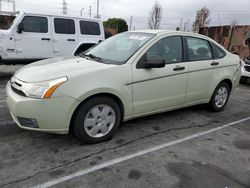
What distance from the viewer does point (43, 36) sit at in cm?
803

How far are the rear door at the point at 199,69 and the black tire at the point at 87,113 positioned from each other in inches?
62.2

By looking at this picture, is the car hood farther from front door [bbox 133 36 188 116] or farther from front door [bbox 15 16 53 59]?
front door [bbox 15 16 53 59]

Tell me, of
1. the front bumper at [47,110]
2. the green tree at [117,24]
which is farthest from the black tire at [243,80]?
the green tree at [117,24]

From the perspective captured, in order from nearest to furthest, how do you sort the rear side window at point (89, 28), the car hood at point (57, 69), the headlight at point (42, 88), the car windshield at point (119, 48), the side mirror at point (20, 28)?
1. the headlight at point (42, 88)
2. the car hood at point (57, 69)
3. the car windshield at point (119, 48)
4. the side mirror at point (20, 28)
5. the rear side window at point (89, 28)

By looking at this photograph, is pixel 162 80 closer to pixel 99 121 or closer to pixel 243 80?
pixel 99 121

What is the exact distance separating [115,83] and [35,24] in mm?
5621

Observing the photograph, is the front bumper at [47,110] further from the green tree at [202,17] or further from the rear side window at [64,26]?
the green tree at [202,17]

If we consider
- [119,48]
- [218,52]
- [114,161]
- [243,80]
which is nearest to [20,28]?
[119,48]

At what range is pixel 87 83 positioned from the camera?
10.4ft

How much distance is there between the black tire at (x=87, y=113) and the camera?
3217mm

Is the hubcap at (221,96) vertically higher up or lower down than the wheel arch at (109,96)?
lower down

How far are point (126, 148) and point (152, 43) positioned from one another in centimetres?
168

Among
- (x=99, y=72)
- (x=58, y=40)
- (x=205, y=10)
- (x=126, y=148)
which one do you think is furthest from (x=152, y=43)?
(x=205, y=10)

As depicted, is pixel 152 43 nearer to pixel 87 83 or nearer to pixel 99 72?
pixel 99 72
